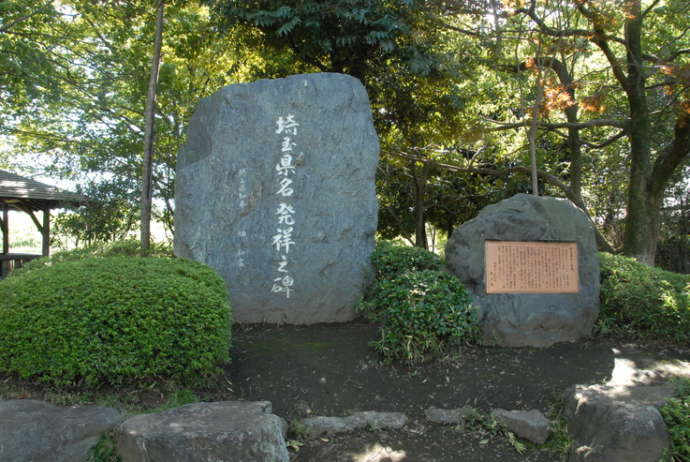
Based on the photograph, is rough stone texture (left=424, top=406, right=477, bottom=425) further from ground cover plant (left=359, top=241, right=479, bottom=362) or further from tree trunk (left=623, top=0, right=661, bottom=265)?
tree trunk (left=623, top=0, right=661, bottom=265)

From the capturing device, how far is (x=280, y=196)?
6348 mm

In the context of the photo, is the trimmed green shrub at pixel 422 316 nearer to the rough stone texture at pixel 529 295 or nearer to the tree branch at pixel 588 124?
the rough stone texture at pixel 529 295

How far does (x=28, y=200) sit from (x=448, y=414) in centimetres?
1177

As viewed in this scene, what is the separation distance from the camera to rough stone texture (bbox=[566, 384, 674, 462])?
351 centimetres

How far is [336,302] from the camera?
6312 mm

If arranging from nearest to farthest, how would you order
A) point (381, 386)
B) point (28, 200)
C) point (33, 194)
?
1. point (381, 386)
2. point (33, 194)
3. point (28, 200)

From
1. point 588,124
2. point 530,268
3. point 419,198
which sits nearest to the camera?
point 530,268

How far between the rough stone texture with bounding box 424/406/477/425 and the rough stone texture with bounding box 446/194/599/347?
1.28 meters

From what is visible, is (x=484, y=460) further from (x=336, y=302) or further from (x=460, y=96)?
(x=460, y=96)

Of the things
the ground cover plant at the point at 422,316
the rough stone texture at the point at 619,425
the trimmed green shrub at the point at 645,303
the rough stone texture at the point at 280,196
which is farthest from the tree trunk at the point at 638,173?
the rough stone texture at the point at 619,425

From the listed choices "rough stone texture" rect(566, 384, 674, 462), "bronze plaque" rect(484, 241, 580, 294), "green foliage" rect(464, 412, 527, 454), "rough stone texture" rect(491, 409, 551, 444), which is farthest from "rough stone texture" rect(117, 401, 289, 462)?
"bronze plaque" rect(484, 241, 580, 294)

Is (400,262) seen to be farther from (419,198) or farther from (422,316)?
(419,198)

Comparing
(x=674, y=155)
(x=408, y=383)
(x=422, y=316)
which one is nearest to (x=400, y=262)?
(x=422, y=316)

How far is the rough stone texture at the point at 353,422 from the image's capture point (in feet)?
13.9
